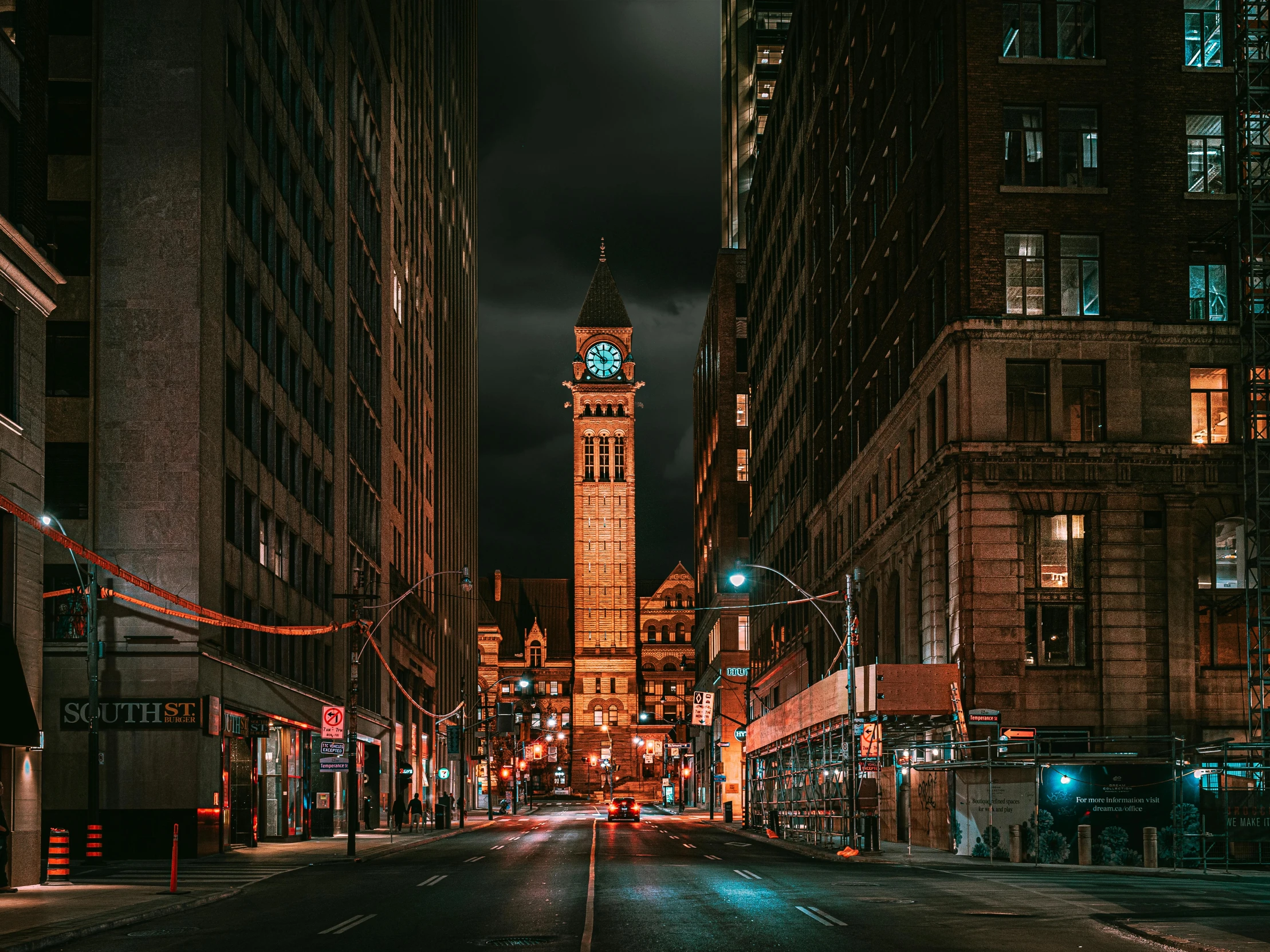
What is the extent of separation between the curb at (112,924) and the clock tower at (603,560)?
154825 millimetres

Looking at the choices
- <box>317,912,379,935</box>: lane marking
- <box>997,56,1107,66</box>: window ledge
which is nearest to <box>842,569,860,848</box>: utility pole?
<box>997,56,1107,66</box>: window ledge

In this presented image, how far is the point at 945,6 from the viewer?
4616 centimetres

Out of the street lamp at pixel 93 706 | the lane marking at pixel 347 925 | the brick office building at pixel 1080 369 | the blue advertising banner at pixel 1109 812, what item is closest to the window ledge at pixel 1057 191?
the brick office building at pixel 1080 369

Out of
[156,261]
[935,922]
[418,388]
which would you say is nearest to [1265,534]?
[935,922]

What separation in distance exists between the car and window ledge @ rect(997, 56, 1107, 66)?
50.0m

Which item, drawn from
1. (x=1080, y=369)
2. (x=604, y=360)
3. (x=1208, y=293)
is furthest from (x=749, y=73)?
(x=1080, y=369)

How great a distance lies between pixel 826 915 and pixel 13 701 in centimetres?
1513

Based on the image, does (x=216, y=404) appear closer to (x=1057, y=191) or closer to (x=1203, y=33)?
(x=1057, y=191)

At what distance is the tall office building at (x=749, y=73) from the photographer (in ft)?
448

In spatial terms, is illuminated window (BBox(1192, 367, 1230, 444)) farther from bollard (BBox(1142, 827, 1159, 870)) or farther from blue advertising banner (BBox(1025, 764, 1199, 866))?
bollard (BBox(1142, 827, 1159, 870))

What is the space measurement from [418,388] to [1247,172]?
61.4 m

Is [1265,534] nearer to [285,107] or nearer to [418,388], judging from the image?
[285,107]

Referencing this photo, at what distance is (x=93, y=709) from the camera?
117ft

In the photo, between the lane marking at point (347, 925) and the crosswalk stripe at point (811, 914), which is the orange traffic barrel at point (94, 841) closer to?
the lane marking at point (347, 925)
